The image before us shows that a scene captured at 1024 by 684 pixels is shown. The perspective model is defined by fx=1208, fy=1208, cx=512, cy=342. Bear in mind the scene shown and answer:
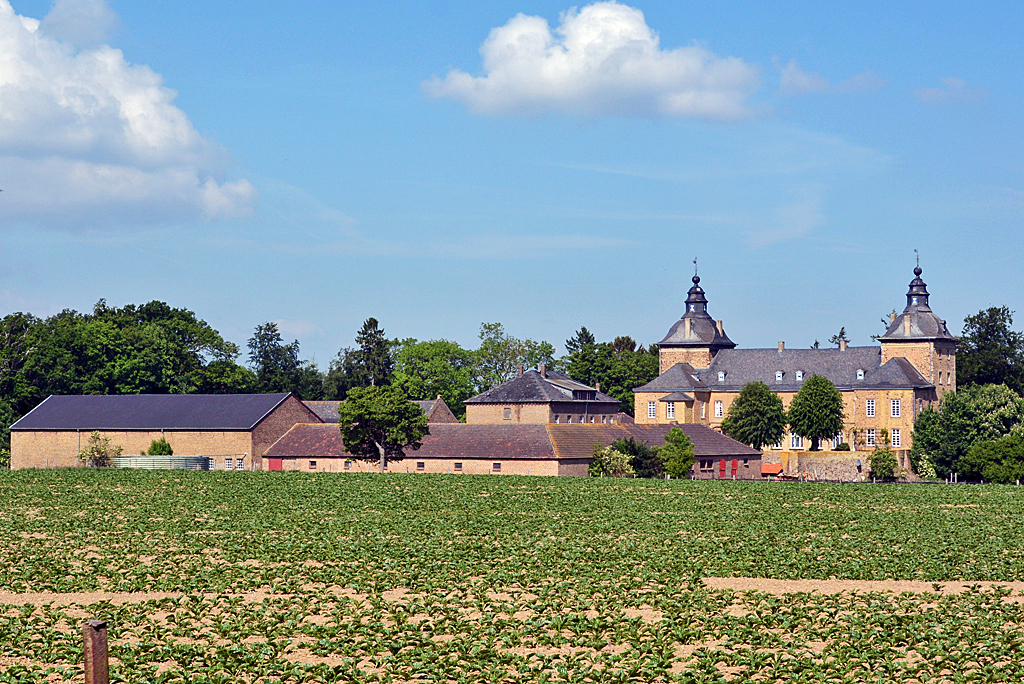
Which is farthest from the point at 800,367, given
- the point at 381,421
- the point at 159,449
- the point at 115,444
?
the point at 115,444

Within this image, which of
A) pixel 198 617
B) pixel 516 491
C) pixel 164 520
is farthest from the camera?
pixel 516 491

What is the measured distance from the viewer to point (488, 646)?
17.8 metres

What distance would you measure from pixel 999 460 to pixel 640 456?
23.2 m

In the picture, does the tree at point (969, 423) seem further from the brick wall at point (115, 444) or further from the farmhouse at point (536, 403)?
the brick wall at point (115, 444)

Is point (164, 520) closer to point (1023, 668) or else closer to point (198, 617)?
point (198, 617)

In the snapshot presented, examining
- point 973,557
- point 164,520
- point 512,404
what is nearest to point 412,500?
point 164,520

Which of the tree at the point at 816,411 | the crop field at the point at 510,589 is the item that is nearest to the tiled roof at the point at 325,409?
the tree at the point at 816,411

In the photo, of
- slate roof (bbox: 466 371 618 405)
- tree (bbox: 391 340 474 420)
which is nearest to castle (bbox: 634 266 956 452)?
slate roof (bbox: 466 371 618 405)

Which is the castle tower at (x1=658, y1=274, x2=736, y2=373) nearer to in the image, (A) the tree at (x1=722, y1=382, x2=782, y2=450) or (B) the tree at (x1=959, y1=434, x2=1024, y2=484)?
(A) the tree at (x1=722, y1=382, x2=782, y2=450)

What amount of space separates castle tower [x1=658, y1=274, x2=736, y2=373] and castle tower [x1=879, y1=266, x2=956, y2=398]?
16215 millimetres

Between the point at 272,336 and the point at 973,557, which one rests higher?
the point at 272,336

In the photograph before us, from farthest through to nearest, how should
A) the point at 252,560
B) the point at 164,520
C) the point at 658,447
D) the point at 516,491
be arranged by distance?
the point at 658,447, the point at 516,491, the point at 164,520, the point at 252,560

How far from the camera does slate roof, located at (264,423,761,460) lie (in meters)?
74.1

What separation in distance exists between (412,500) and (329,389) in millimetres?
101937
